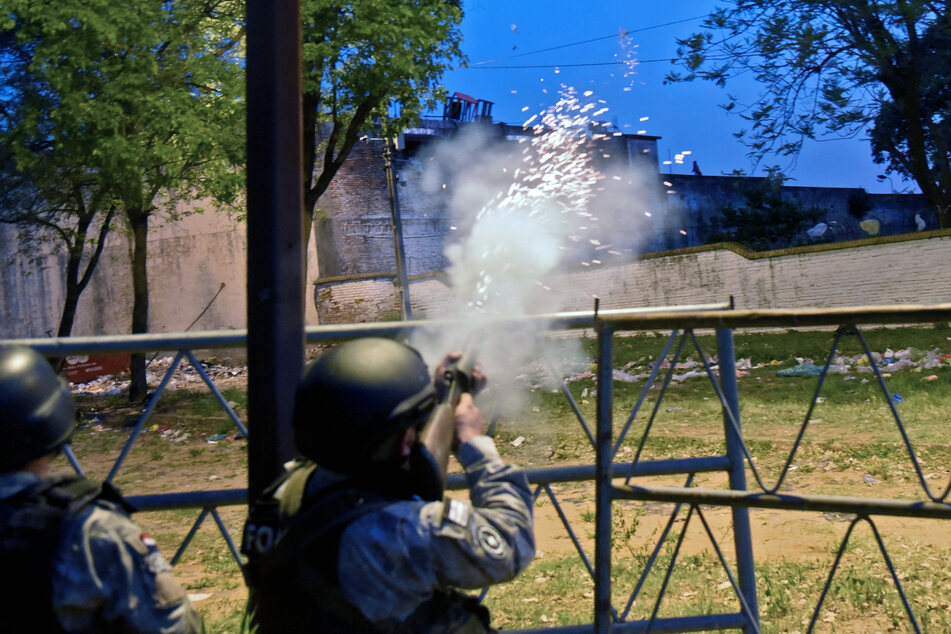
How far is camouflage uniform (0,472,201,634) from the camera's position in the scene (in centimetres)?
149

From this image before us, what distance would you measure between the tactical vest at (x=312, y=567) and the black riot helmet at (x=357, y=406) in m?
0.08

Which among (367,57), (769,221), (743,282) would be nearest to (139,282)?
(367,57)

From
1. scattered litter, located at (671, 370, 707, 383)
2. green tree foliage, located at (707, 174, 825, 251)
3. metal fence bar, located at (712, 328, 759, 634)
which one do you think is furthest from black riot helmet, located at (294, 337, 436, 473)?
green tree foliage, located at (707, 174, 825, 251)

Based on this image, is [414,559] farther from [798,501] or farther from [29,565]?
[798,501]

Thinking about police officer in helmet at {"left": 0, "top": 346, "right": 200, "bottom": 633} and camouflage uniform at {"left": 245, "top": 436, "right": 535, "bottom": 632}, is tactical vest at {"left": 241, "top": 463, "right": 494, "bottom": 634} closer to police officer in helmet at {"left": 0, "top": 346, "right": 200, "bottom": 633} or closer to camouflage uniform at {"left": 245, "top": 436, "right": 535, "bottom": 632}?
camouflage uniform at {"left": 245, "top": 436, "right": 535, "bottom": 632}

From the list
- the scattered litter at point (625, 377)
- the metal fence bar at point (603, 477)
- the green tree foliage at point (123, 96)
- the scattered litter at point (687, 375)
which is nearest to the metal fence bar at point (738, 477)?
the metal fence bar at point (603, 477)

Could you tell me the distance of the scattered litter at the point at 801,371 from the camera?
11.3 m

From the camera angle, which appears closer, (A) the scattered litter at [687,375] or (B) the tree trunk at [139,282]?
(A) the scattered litter at [687,375]

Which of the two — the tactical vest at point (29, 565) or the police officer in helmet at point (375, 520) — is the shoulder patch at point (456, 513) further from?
the tactical vest at point (29, 565)

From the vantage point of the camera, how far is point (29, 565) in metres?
1.50

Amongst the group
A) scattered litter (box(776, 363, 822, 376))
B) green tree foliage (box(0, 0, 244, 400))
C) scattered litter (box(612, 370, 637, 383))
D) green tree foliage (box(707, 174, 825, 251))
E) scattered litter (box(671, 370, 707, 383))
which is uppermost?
green tree foliage (box(0, 0, 244, 400))

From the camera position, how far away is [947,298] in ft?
47.2

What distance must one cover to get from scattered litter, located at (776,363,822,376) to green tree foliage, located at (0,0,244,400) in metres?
8.63

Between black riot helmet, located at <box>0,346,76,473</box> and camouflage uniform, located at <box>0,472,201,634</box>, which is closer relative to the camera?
camouflage uniform, located at <box>0,472,201,634</box>
